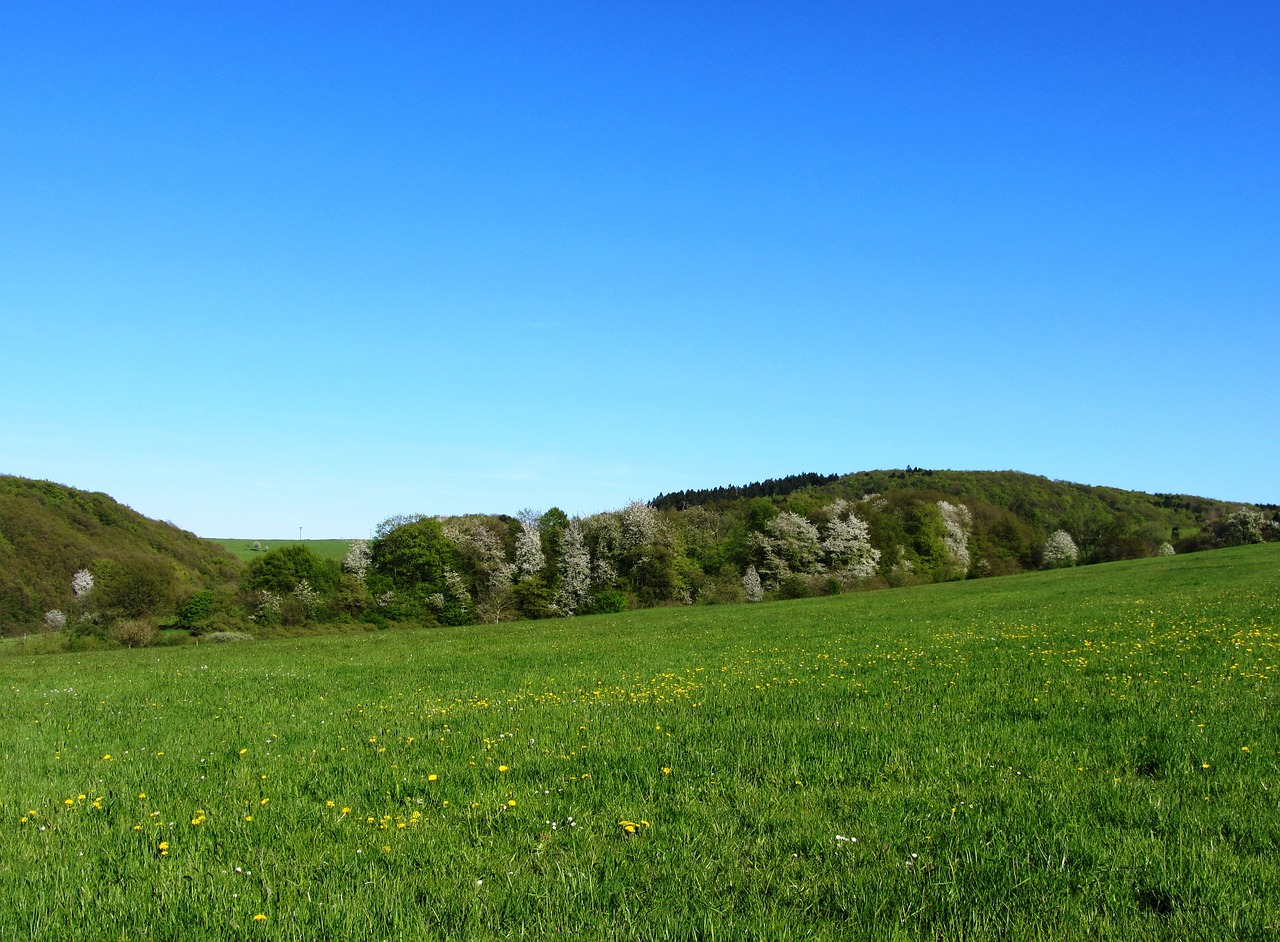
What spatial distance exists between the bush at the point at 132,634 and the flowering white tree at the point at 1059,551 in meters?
93.8

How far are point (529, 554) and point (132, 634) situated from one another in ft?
132

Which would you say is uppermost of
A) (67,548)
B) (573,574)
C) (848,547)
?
(67,548)

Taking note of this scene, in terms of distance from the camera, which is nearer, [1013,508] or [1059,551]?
[1059,551]

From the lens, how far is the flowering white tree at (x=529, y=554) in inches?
3127

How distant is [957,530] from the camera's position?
10119 centimetres

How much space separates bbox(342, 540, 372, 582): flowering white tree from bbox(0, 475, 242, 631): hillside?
12618 millimetres

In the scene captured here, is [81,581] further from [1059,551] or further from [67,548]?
[1059,551]

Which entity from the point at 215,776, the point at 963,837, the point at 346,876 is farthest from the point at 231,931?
the point at 963,837

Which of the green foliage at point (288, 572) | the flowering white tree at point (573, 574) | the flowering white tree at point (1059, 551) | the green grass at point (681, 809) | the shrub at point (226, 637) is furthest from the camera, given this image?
the flowering white tree at point (1059, 551)

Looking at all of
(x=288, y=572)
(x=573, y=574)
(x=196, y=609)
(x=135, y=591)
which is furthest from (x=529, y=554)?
(x=135, y=591)

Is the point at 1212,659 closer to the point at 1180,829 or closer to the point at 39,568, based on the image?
the point at 1180,829

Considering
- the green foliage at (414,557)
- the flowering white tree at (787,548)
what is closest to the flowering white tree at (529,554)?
the green foliage at (414,557)

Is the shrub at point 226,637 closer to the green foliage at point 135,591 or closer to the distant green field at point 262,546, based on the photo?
the green foliage at point 135,591

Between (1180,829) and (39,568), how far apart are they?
99.0m
